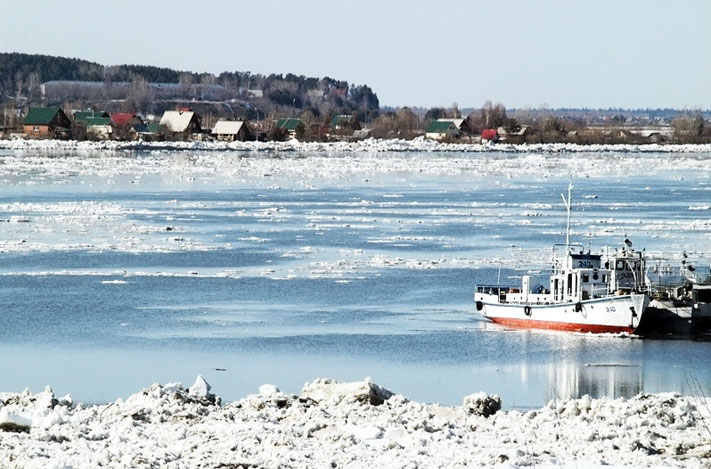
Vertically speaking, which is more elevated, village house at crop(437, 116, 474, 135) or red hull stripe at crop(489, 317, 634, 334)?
village house at crop(437, 116, 474, 135)

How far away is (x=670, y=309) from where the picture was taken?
23.3m

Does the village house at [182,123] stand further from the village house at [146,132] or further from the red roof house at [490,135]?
the red roof house at [490,135]

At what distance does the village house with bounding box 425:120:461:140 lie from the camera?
141300 mm

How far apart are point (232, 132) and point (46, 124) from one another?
17025 mm

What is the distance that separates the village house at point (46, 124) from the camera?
12825 cm

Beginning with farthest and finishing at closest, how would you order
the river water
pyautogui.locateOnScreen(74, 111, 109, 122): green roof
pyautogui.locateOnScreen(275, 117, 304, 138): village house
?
pyautogui.locateOnScreen(74, 111, 109, 122): green roof, pyautogui.locateOnScreen(275, 117, 304, 138): village house, the river water

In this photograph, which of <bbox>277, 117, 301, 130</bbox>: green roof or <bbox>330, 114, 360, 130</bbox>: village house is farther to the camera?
<bbox>330, 114, 360, 130</bbox>: village house

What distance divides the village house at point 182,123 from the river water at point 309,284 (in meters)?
79.7

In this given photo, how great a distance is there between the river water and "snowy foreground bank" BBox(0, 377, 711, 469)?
347 centimetres

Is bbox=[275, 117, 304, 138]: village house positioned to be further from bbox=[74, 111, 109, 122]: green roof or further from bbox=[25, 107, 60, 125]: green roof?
bbox=[25, 107, 60, 125]: green roof

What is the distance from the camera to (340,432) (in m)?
10.8

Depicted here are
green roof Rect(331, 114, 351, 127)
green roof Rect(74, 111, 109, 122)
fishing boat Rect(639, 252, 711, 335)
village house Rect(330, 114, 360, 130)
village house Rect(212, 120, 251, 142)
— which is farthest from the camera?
green roof Rect(331, 114, 351, 127)

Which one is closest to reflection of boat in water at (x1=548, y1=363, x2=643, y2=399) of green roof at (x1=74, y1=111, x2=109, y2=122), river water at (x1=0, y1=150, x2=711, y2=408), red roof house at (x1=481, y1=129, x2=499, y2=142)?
river water at (x1=0, y1=150, x2=711, y2=408)

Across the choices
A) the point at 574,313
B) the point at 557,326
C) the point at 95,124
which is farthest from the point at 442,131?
the point at 574,313
